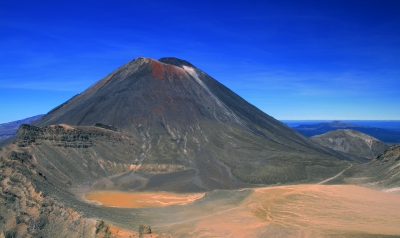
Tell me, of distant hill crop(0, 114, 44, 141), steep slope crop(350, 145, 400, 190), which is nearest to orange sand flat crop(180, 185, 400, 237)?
steep slope crop(350, 145, 400, 190)

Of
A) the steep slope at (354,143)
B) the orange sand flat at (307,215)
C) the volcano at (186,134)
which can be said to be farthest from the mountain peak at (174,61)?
the orange sand flat at (307,215)

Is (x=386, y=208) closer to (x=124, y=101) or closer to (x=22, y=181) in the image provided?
(x=22, y=181)

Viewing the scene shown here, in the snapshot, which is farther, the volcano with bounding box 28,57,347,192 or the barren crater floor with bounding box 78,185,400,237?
the volcano with bounding box 28,57,347,192

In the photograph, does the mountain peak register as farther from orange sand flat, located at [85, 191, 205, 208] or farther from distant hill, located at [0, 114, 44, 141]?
distant hill, located at [0, 114, 44, 141]

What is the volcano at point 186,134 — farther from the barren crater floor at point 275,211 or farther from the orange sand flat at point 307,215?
the orange sand flat at point 307,215

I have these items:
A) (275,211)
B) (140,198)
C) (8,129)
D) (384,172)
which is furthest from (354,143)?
(8,129)

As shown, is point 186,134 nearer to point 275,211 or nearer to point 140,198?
point 140,198
